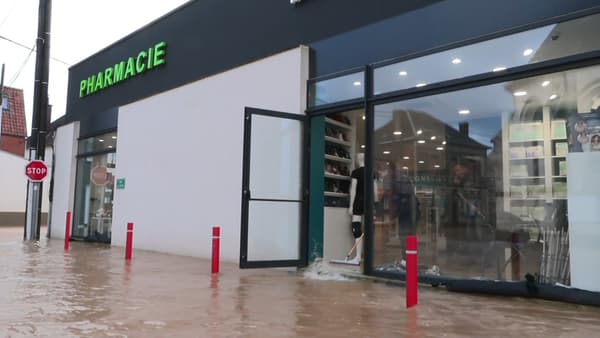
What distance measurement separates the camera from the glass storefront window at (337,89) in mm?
6910

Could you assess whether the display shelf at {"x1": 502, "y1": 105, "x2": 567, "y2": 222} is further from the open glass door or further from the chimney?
the open glass door

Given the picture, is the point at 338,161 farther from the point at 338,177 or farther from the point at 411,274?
the point at 411,274

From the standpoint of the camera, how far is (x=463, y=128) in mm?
5949

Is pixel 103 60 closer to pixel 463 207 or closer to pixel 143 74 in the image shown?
pixel 143 74

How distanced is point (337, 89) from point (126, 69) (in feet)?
22.9

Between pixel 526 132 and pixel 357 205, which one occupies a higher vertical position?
pixel 526 132

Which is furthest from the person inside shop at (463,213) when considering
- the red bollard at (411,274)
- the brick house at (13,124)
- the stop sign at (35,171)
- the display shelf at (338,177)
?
the brick house at (13,124)

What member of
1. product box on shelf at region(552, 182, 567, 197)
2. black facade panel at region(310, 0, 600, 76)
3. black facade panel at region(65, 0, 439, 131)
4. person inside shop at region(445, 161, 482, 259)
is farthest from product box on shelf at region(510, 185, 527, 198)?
black facade panel at region(65, 0, 439, 131)

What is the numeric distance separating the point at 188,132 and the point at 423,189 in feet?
17.5

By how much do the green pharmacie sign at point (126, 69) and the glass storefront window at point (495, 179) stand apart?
623cm

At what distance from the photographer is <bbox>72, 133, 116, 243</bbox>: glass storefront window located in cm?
1262

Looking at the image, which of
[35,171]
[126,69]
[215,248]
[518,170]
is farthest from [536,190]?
[35,171]

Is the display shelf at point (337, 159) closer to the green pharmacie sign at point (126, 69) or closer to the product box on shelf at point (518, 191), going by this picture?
the product box on shelf at point (518, 191)

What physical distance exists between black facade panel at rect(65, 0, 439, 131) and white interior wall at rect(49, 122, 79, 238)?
4.11 ft
